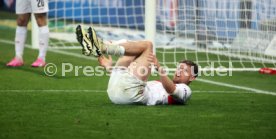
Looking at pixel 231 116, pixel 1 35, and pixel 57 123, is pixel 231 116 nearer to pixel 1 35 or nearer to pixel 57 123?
pixel 57 123

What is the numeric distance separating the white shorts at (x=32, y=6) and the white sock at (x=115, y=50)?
3.61m

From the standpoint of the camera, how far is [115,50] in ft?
27.3

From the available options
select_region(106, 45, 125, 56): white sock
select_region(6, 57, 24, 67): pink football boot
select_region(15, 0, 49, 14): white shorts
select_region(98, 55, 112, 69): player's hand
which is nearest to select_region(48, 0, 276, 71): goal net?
select_region(15, 0, 49, 14): white shorts

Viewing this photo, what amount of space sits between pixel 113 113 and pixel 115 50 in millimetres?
706

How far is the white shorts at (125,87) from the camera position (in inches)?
324

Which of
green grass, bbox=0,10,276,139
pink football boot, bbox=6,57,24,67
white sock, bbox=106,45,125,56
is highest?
white sock, bbox=106,45,125,56

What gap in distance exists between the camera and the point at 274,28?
12.4m

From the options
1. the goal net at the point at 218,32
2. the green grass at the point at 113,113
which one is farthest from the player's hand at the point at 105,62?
the goal net at the point at 218,32

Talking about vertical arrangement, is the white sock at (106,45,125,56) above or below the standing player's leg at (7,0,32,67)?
above

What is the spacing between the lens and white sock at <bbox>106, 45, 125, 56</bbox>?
326 inches

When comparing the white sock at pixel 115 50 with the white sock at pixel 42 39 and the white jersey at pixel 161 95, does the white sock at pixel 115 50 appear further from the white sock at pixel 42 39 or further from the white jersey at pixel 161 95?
the white sock at pixel 42 39

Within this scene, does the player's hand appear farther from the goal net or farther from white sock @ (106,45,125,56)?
the goal net

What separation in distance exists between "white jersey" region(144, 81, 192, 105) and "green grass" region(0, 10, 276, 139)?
116mm

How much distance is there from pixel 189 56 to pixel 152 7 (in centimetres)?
227
